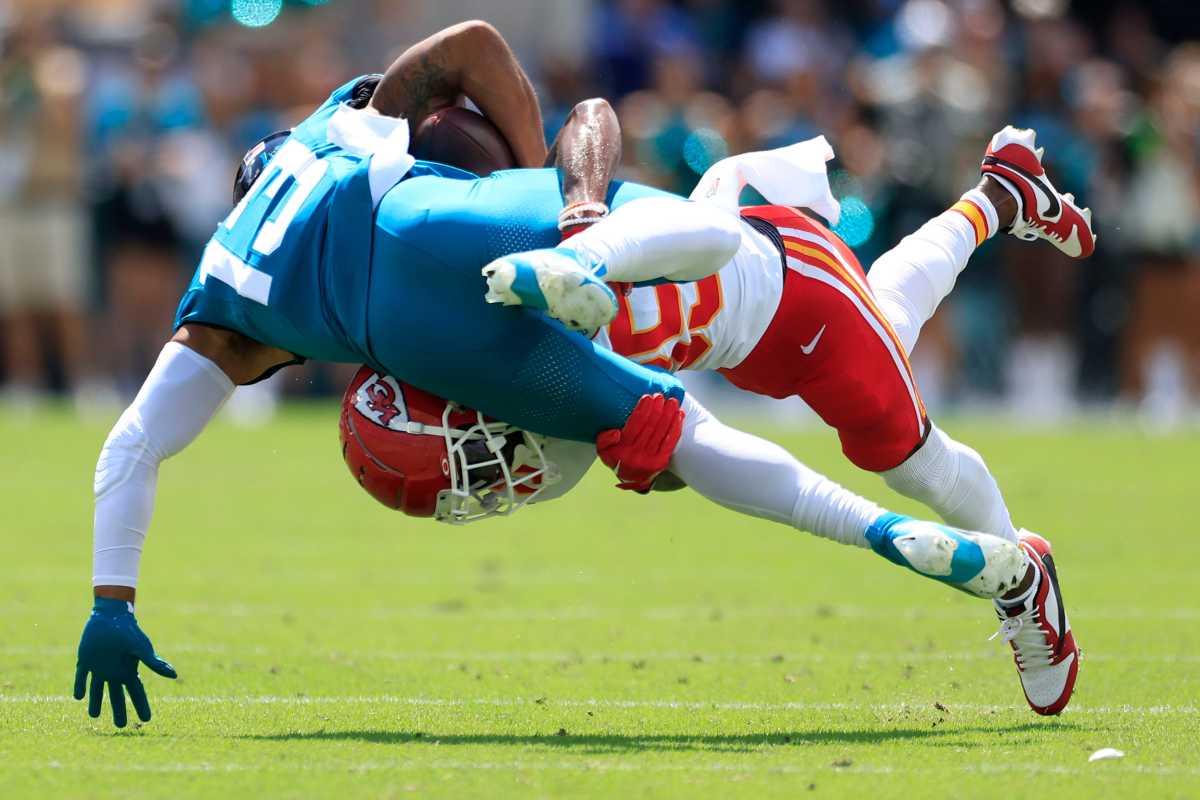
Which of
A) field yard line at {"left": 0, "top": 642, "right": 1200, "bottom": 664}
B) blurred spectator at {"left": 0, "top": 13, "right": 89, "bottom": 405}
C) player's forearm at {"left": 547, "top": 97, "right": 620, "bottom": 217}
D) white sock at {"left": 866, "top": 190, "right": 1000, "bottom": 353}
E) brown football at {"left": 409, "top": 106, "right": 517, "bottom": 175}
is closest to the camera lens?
player's forearm at {"left": 547, "top": 97, "right": 620, "bottom": 217}

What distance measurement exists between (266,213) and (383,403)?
583 mm

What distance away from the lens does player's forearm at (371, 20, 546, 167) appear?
528 cm

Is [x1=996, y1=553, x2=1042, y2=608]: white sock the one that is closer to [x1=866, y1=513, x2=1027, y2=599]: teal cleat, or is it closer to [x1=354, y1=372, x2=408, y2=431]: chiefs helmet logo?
[x1=866, y1=513, x2=1027, y2=599]: teal cleat

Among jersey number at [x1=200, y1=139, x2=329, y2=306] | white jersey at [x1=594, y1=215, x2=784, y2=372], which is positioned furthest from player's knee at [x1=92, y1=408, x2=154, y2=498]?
white jersey at [x1=594, y1=215, x2=784, y2=372]

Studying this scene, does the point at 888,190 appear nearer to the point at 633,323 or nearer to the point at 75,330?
the point at 75,330

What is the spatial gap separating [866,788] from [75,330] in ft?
40.8

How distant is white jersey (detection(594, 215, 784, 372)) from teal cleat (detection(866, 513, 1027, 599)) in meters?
0.74

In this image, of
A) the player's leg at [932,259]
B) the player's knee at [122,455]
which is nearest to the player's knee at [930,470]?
the player's leg at [932,259]

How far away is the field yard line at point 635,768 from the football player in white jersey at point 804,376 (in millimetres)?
530

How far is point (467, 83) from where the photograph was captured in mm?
5320

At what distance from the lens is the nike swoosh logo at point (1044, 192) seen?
5723 mm

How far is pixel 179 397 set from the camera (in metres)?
4.93

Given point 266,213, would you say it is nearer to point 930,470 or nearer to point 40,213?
point 930,470

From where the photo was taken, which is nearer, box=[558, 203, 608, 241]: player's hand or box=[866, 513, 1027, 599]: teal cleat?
box=[866, 513, 1027, 599]: teal cleat
